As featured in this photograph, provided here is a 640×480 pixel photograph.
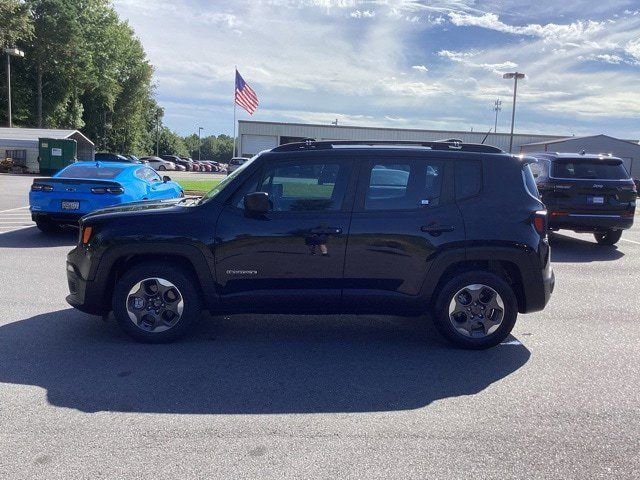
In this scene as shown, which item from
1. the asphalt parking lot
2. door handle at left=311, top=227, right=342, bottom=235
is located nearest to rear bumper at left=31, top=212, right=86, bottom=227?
the asphalt parking lot

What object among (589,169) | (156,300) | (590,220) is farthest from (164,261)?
(589,169)

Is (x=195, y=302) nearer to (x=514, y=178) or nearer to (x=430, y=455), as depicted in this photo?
(x=430, y=455)

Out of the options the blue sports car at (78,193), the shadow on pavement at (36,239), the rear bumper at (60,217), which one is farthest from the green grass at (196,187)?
the rear bumper at (60,217)

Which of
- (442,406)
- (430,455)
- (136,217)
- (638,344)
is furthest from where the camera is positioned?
(638,344)

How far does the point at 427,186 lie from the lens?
17.0 ft

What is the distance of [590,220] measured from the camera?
35.6ft

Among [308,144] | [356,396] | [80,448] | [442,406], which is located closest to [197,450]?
[80,448]

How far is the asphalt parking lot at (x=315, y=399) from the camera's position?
328 cm

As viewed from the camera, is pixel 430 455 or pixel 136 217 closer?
pixel 430 455

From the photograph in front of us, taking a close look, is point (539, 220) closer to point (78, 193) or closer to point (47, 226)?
point (78, 193)

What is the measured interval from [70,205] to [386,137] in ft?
150

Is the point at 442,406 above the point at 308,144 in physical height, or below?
below

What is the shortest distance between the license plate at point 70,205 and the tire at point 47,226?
648 millimetres

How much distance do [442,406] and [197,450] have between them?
1.73 m
